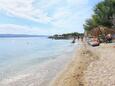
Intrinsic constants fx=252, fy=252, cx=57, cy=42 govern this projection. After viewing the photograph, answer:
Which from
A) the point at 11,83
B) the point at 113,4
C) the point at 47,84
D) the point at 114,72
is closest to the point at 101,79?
the point at 114,72

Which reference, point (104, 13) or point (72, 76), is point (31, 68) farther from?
point (104, 13)

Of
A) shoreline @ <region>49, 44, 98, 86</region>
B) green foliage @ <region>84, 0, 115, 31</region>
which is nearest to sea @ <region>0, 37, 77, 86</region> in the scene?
shoreline @ <region>49, 44, 98, 86</region>

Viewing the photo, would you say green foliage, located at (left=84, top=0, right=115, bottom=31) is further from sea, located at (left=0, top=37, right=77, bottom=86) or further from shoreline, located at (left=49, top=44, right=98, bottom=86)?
shoreline, located at (left=49, top=44, right=98, bottom=86)

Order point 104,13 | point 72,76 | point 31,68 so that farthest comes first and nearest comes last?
point 104,13 → point 31,68 → point 72,76

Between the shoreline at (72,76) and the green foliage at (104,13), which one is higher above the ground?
the green foliage at (104,13)

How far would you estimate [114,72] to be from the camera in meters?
11.9

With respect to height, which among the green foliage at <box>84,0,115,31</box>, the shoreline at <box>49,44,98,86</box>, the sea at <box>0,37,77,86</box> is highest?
the green foliage at <box>84,0,115,31</box>

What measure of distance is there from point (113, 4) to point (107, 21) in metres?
5.32

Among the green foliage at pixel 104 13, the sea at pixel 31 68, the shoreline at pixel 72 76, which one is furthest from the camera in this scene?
the green foliage at pixel 104 13

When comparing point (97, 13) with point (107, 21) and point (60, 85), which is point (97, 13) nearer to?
point (107, 21)

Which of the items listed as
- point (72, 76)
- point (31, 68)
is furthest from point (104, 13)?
point (72, 76)

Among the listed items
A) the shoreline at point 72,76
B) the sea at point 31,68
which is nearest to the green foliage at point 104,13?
the sea at point 31,68

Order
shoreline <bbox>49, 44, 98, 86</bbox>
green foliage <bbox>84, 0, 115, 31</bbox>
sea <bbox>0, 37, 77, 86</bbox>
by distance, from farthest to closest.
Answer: green foliage <bbox>84, 0, 115, 31</bbox>, sea <bbox>0, 37, 77, 86</bbox>, shoreline <bbox>49, 44, 98, 86</bbox>

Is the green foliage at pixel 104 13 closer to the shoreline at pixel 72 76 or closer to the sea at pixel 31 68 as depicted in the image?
the sea at pixel 31 68
